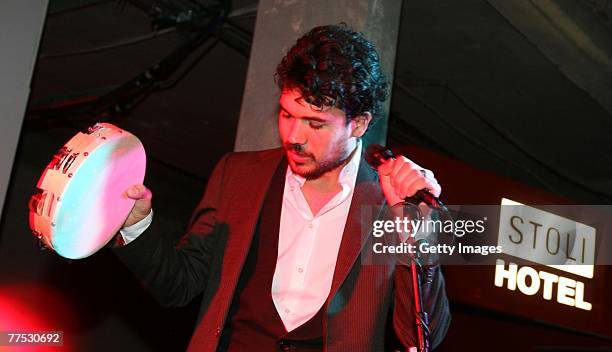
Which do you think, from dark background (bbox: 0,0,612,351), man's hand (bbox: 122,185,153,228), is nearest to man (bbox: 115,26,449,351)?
man's hand (bbox: 122,185,153,228)

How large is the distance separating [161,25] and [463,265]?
10.6 feet

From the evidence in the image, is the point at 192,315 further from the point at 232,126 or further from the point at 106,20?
the point at 106,20

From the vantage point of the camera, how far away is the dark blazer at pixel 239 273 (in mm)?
2273

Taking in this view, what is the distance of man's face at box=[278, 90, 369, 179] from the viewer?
252 cm

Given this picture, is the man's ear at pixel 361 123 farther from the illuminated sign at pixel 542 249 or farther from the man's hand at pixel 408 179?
the illuminated sign at pixel 542 249

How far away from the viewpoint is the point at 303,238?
2523mm

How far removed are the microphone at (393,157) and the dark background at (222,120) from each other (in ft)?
8.34

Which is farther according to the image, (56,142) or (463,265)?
(56,142)

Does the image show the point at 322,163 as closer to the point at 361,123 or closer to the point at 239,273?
the point at 361,123

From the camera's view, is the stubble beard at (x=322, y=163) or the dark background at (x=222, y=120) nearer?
the stubble beard at (x=322, y=163)

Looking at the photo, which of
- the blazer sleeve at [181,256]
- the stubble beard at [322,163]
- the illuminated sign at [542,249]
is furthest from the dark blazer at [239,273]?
the illuminated sign at [542,249]

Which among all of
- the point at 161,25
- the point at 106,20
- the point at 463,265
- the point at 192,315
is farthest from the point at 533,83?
the point at 192,315

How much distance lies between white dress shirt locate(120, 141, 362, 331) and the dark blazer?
0.06 m

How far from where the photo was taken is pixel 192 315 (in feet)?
39.0
